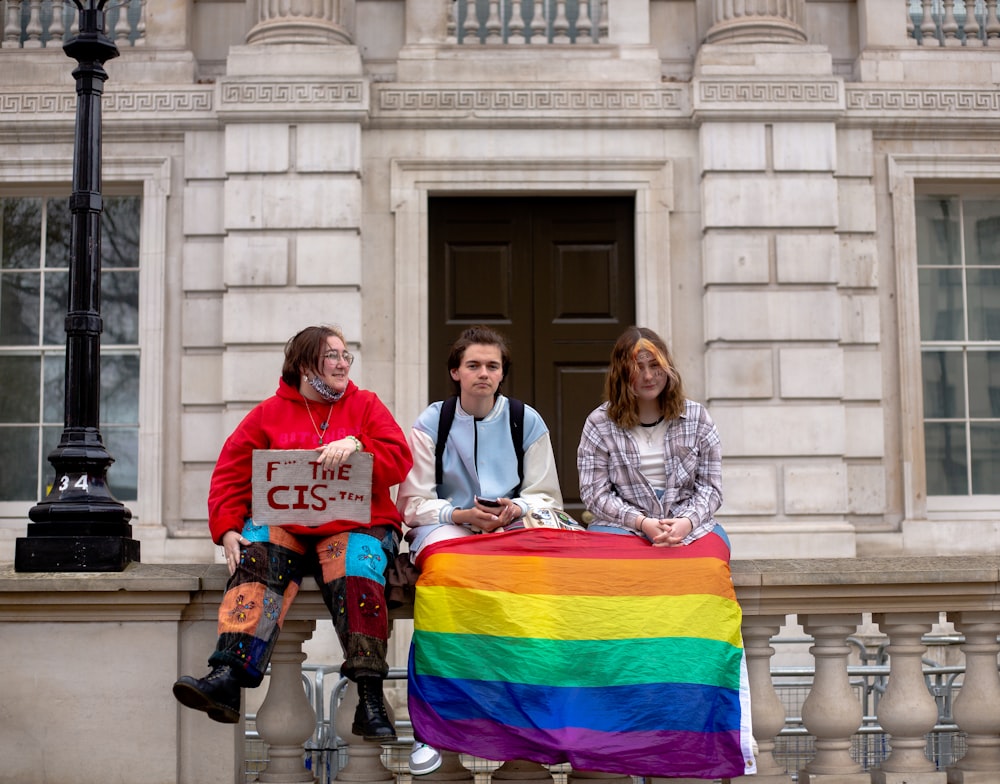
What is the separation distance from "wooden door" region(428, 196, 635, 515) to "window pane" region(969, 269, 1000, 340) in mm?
3285

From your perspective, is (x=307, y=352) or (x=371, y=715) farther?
(x=307, y=352)

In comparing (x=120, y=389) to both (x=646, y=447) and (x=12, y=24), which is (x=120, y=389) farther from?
(x=646, y=447)

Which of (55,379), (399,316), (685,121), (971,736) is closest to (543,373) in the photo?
(399,316)

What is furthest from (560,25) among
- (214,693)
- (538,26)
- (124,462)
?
(214,693)

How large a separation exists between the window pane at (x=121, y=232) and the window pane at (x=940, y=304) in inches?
292

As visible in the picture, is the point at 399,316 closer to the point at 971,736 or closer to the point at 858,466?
the point at 858,466

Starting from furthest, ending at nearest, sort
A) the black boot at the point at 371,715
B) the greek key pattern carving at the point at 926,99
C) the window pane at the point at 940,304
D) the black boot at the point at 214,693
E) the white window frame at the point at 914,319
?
the window pane at the point at 940,304
the greek key pattern carving at the point at 926,99
the white window frame at the point at 914,319
the black boot at the point at 371,715
the black boot at the point at 214,693

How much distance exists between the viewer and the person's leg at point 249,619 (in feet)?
14.0

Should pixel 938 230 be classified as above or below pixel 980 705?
above

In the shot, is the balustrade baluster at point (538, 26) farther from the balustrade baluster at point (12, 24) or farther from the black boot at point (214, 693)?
the black boot at point (214, 693)

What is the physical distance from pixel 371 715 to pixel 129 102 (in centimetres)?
833

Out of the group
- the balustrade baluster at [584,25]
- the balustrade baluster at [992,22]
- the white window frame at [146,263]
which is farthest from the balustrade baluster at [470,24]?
the balustrade baluster at [992,22]

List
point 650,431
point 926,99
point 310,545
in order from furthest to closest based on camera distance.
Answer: point 926,99 < point 650,431 < point 310,545

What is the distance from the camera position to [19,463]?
11398 millimetres
